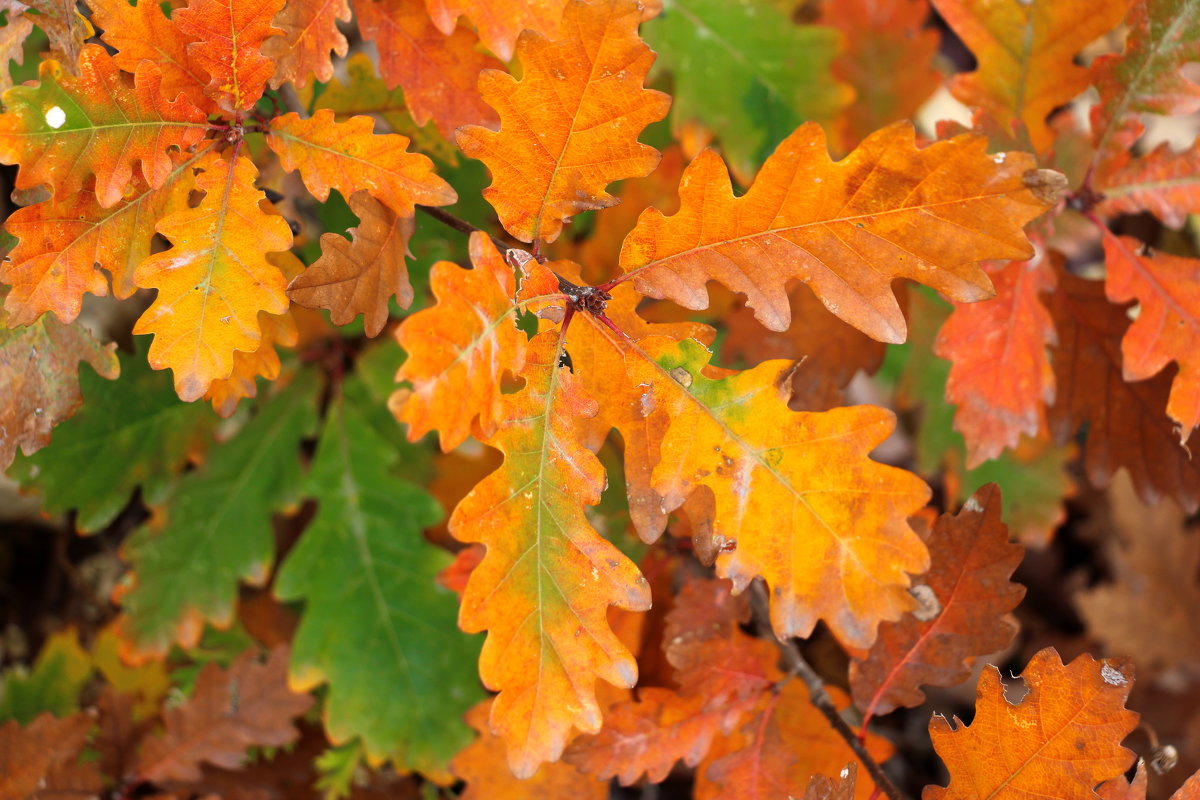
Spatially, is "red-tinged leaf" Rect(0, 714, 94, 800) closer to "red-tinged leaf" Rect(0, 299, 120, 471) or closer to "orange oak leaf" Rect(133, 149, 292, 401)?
"red-tinged leaf" Rect(0, 299, 120, 471)

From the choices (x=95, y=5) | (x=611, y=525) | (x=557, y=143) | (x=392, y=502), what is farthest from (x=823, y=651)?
(x=95, y=5)

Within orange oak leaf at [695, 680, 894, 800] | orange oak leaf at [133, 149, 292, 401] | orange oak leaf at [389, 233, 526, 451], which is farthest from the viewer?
orange oak leaf at [695, 680, 894, 800]

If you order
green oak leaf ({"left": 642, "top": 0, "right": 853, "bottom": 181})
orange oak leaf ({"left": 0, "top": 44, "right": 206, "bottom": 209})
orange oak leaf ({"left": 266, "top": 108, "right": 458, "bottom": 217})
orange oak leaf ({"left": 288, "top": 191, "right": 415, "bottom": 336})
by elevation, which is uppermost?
orange oak leaf ({"left": 0, "top": 44, "right": 206, "bottom": 209})

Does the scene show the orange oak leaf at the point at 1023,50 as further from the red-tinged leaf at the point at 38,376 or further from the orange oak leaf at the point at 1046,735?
the red-tinged leaf at the point at 38,376

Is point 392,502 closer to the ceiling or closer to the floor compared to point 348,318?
closer to the floor

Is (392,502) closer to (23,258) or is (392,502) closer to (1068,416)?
(23,258)

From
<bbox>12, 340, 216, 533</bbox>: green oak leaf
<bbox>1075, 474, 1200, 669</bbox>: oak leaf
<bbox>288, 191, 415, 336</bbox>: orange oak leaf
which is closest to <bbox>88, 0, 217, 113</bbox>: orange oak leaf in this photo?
<bbox>288, 191, 415, 336</bbox>: orange oak leaf
